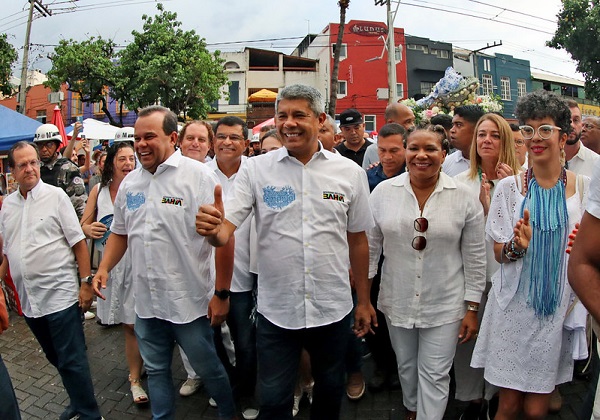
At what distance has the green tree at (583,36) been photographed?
947 inches

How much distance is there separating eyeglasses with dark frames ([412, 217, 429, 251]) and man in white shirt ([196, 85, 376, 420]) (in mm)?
527

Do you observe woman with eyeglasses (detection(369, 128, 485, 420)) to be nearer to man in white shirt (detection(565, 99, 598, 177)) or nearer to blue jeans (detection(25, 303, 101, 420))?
man in white shirt (detection(565, 99, 598, 177))

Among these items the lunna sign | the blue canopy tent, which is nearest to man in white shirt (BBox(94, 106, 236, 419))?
the blue canopy tent

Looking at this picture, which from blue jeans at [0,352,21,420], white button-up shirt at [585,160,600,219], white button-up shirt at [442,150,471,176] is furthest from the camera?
white button-up shirt at [442,150,471,176]

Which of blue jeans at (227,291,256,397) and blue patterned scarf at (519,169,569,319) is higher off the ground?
blue patterned scarf at (519,169,569,319)

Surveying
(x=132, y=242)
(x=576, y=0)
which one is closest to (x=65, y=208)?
(x=132, y=242)

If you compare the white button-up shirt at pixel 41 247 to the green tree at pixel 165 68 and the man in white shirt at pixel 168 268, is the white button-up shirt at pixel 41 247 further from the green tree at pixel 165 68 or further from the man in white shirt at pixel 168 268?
the green tree at pixel 165 68

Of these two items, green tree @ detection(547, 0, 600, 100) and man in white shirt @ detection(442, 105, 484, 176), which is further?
green tree @ detection(547, 0, 600, 100)

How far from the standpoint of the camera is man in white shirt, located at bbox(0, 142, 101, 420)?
3.31 metres

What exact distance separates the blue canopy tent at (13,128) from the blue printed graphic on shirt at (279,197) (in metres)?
7.59

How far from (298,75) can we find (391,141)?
115ft

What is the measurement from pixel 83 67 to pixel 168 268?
2450cm

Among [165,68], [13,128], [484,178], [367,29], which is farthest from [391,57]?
[367,29]

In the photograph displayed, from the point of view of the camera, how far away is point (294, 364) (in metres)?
2.74
